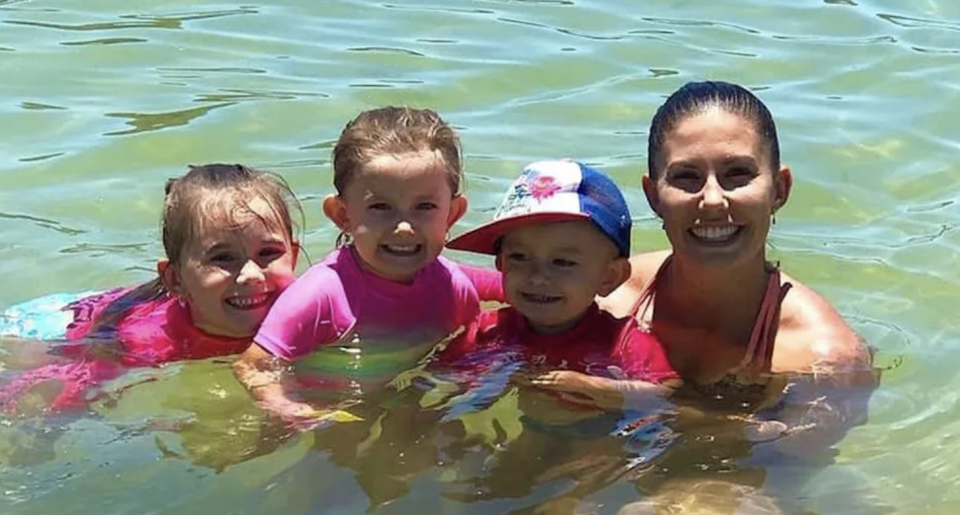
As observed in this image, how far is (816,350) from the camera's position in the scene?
4832 millimetres

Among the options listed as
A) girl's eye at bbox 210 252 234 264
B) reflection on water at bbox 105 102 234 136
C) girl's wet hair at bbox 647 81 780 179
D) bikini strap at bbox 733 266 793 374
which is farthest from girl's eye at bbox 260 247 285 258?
reflection on water at bbox 105 102 234 136

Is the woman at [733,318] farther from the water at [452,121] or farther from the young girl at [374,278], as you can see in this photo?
the young girl at [374,278]

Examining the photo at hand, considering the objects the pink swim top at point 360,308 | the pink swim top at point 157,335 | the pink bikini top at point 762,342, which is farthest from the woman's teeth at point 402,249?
the pink bikini top at point 762,342

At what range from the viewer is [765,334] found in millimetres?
4863

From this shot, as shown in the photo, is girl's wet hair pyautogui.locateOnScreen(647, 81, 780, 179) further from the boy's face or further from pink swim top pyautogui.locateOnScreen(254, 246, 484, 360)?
pink swim top pyautogui.locateOnScreen(254, 246, 484, 360)

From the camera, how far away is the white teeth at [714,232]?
4605 mm

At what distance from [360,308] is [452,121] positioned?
11.3ft

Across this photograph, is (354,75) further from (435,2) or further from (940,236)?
(940,236)

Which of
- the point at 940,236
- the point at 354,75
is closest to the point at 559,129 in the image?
the point at 354,75

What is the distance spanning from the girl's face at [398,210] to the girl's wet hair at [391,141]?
0.02 metres

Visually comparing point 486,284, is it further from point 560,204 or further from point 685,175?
point 685,175

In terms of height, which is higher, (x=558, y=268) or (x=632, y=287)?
(x=558, y=268)

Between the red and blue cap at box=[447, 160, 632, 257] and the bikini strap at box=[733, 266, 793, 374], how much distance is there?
50 cm

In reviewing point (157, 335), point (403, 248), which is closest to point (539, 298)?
point (403, 248)
